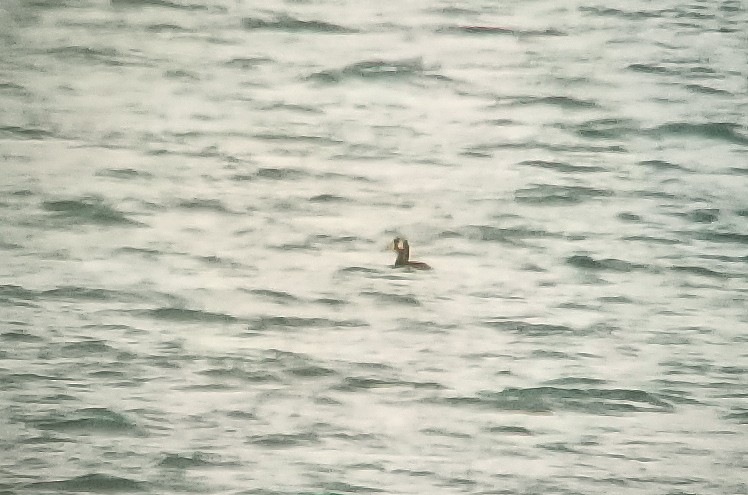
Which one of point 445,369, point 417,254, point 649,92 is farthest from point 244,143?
point 649,92

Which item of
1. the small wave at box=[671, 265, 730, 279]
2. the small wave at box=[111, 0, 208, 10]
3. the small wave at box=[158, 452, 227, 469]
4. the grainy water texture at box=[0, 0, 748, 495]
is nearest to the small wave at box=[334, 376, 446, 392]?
the grainy water texture at box=[0, 0, 748, 495]

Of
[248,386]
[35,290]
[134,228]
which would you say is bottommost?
[248,386]

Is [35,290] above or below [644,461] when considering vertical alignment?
above

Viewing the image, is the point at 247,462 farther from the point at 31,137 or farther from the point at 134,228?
the point at 31,137

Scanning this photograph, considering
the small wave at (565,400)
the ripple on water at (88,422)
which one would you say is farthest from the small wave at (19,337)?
the small wave at (565,400)

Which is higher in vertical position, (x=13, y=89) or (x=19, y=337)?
(x=13, y=89)

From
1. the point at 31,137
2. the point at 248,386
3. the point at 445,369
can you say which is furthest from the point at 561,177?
the point at 31,137

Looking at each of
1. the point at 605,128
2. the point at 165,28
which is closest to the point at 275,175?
the point at 165,28

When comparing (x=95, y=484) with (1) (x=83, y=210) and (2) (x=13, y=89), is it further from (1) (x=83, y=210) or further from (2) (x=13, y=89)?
(2) (x=13, y=89)
